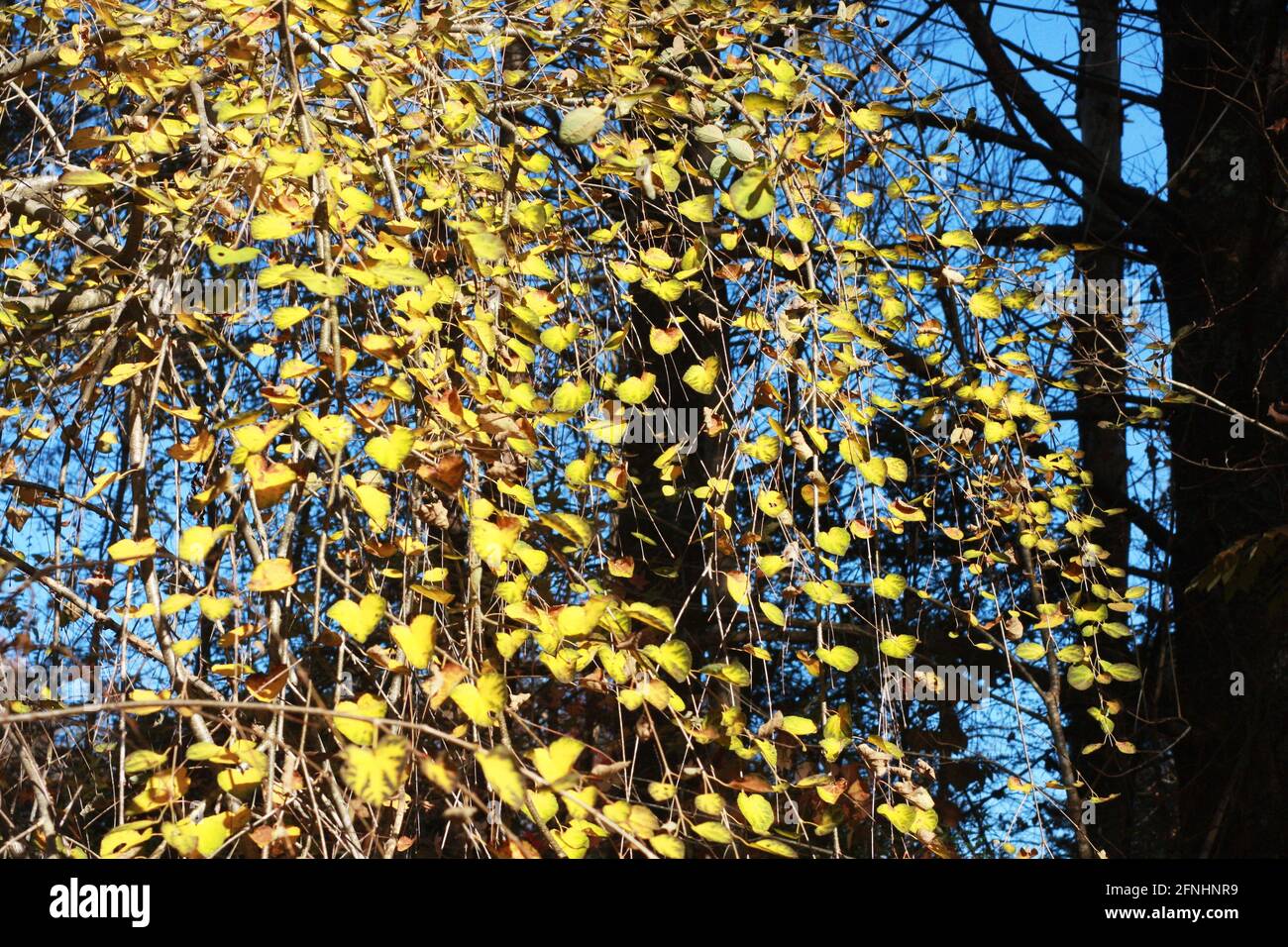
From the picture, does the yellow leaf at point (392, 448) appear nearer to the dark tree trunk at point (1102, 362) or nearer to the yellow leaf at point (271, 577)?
the yellow leaf at point (271, 577)

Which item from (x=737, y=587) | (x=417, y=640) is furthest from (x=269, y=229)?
(x=737, y=587)

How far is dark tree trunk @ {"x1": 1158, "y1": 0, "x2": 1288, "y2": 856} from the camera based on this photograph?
302 centimetres

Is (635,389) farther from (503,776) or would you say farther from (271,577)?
(503,776)

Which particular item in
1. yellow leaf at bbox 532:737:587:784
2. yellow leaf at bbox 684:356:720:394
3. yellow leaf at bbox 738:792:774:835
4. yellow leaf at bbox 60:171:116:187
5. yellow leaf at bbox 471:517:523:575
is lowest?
yellow leaf at bbox 738:792:774:835

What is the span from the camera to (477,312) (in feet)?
5.36

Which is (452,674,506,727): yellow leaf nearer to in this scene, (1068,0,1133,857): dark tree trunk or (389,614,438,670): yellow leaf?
(389,614,438,670): yellow leaf

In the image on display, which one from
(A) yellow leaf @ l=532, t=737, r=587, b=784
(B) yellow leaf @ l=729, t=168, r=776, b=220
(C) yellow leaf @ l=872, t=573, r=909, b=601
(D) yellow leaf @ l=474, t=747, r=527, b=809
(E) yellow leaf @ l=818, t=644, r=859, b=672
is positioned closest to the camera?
(D) yellow leaf @ l=474, t=747, r=527, b=809

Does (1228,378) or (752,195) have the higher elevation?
(1228,378)

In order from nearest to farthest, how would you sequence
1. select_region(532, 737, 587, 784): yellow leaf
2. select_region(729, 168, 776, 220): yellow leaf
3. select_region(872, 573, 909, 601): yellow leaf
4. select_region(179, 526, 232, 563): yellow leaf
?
select_region(532, 737, 587, 784): yellow leaf, select_region(179, 526, 232, 563): yellow leaf, select_region(729, 168, 776, 220): yellow leaf, select_region(872, 573, 909, 601): yellow leaf

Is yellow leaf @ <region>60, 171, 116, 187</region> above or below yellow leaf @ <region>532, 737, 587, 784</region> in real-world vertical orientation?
above

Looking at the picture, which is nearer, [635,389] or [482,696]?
[482,696]

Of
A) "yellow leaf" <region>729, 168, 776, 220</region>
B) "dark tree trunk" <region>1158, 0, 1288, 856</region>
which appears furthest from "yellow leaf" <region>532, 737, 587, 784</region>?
"dark tree trunk" <region>1158, 0, 1288, 856</region>

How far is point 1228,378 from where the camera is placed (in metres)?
3.41

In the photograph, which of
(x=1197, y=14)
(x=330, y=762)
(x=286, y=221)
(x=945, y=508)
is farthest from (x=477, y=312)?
(x=1197, y=14)
